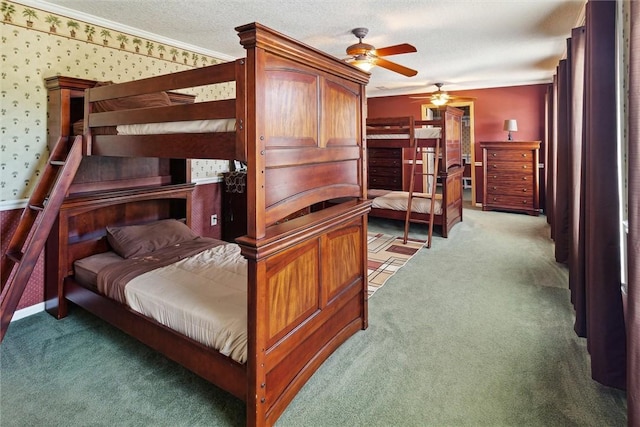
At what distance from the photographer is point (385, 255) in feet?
14.2

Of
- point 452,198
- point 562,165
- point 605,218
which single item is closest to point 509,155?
point 452,198

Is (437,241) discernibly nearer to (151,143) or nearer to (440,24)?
(440,24)

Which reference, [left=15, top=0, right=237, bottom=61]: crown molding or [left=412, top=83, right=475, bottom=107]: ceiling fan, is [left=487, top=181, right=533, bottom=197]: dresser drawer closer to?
[left=412, top=83, right=475, bottom=107]: ceiling fan

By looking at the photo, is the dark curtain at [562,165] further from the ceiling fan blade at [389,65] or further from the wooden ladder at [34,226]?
the wooden ladder at [34,226]

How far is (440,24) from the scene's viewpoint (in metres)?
3.42

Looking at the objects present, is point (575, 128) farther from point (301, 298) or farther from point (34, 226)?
point (34, 226)

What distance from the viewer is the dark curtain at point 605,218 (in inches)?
73.7

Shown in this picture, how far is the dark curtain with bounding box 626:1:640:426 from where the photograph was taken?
132 centimetres

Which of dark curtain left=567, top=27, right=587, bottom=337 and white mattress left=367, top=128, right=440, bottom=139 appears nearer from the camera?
dark curtain left=567, top=27, right=587, bottom=337

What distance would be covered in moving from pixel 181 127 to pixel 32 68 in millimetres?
1787

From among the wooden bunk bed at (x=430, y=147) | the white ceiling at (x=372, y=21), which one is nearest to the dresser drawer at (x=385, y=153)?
the wooden bunk bed at (x=430, y=147)

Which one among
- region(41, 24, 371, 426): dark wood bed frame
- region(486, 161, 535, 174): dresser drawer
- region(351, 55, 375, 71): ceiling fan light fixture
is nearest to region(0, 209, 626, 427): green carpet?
region(41, 24, 371, 426): dark wood bed frame

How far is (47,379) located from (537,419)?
2.58 meters

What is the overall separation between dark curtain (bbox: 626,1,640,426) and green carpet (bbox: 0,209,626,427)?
1.54 ft
